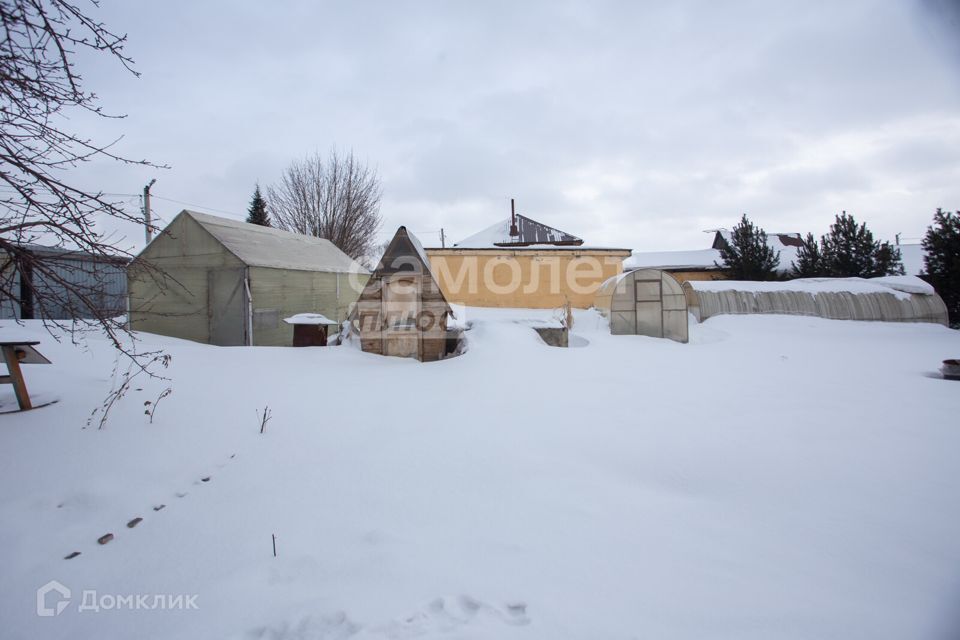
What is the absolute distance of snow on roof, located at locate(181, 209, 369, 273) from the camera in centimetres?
1172

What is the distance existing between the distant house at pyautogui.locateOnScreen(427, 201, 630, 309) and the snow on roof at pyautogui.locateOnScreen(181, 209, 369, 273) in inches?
210

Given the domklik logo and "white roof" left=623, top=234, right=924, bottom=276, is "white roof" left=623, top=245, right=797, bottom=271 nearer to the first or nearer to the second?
"white roof" left=623, top=234, right=924, bottom=276

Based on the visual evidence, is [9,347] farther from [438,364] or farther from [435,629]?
[438,364]

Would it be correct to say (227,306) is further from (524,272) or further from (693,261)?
(693,261)

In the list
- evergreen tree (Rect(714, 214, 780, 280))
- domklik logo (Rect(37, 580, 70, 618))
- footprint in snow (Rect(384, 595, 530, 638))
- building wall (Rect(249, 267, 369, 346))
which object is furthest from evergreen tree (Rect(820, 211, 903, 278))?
domklik logo (Rect(37, 580, 70, 618))

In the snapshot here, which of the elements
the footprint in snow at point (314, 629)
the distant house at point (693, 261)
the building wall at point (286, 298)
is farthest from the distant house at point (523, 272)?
the footprint in snow at point (314, 629)

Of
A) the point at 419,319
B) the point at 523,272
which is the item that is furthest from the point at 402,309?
the point at 523,272

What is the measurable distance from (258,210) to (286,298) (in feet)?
61.1

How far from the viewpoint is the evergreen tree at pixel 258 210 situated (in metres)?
27.6

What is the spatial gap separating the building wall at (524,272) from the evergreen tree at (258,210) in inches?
573

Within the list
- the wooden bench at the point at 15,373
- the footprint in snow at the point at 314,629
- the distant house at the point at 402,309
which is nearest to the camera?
the footprint in snow at the point at 314,629

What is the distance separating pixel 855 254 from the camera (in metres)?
20.3

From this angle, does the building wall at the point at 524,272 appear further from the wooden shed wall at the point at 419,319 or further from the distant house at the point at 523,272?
the wooden shed wall at the point at 419,319

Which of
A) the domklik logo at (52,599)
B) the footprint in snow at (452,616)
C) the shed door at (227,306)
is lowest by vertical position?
the footprint in snow at (452,616)
